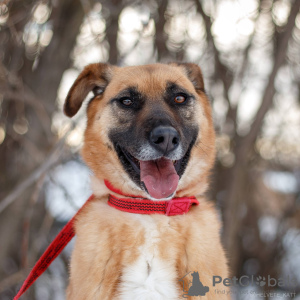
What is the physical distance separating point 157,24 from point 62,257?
392 cm

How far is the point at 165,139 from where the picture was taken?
216 cm

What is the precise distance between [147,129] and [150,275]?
881mm

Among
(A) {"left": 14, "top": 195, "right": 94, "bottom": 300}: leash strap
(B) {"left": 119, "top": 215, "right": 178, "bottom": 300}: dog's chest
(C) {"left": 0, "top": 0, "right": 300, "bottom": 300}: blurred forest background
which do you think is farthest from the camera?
(C) {"left": 0, "top": 0, "right": 300, "bottom": 300}: blurred forest background

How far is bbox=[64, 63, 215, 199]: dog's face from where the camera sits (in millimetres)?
2234

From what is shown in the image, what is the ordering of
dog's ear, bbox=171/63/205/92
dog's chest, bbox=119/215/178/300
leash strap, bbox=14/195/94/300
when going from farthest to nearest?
dog's ear, bbox=171/63/205/92 → leash strap, bbox=14/195/94/300 → dog's chest, bbox=119/215/178/300

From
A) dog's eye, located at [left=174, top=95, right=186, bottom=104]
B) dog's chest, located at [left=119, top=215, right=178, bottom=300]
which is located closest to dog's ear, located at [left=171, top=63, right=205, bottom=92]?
dog's eye, located at [left=174, top=95, right=186, bottom=104]

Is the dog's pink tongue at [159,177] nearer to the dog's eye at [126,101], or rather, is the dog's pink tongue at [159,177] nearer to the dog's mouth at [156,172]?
the dog's mouth at [156,172]

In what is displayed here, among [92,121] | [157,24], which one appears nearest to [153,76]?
Answer: [92,121]

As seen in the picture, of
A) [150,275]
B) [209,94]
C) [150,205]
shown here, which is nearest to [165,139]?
[150,205]

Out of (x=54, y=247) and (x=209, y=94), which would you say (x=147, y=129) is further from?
(x=209, y=94)

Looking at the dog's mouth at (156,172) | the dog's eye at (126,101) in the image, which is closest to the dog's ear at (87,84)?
the dog's eye at (126,101)

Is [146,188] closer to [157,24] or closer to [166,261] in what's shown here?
[166,261]

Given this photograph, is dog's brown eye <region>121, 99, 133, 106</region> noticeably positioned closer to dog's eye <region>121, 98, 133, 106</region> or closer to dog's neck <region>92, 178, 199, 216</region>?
dog's eye <region>121, 98, 133, 106</region>

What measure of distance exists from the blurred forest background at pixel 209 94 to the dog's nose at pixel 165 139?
1.58 m
